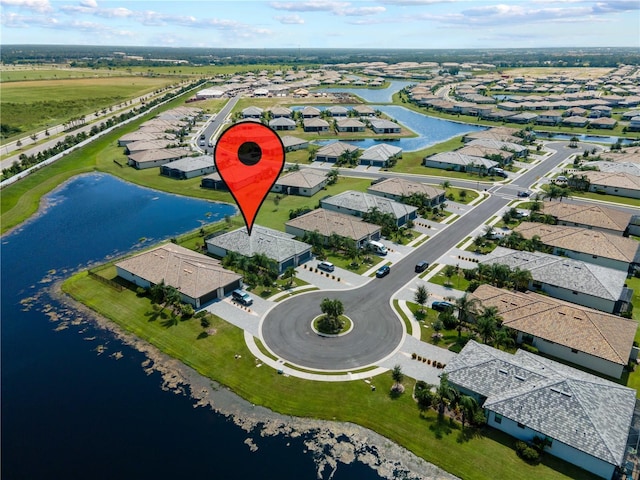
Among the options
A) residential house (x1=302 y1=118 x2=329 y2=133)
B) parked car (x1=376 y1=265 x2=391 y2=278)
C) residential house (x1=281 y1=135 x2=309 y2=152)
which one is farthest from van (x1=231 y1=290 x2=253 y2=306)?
residential house (x1=302 y1=118 x2=329 y2=133)

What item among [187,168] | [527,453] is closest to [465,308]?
[527,453]

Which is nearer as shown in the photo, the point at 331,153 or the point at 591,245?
the point at 591,245

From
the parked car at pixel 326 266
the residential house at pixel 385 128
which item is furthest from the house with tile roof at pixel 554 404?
Result: the residential house at pixel 385 128

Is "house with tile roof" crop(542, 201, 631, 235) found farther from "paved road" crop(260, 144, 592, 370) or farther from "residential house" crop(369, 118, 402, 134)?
"residential house" crop(369, 118, 402, 134)

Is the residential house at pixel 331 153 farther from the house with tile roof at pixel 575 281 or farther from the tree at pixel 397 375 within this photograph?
the tree at pixel 397 375

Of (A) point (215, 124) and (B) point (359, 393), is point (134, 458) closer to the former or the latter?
(B) point (359, 393)

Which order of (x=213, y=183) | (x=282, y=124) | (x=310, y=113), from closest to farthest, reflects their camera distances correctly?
(x=213, y=183) < (x=282, y=124) < (x=310, y=113)

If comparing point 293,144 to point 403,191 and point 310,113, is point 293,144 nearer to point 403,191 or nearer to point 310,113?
point 310,113
